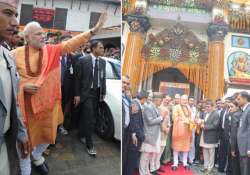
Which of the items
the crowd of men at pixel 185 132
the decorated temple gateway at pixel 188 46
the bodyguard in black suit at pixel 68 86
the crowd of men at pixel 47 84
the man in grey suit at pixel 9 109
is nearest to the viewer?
the man in grey suit at pixel 9 109

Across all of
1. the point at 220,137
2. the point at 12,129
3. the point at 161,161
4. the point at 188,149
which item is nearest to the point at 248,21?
the point at 220,137

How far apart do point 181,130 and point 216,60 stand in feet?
1.87

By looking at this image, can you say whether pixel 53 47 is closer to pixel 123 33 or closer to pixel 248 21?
pixel 123 33

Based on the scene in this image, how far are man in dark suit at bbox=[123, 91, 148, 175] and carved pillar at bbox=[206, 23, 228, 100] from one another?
531 millimetres

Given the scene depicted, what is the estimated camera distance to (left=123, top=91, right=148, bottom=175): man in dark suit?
91.6 inches

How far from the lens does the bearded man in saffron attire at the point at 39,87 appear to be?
73.4 inches

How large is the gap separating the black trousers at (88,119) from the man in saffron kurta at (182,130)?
0.63 m

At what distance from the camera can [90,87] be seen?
84.3 inches

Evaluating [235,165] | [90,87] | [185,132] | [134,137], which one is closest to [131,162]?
[134,137]

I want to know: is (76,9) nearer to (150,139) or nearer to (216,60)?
(150,139)

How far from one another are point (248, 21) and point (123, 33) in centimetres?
96

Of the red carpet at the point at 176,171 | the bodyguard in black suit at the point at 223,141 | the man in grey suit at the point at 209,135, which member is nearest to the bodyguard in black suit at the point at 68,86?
the red carpet at the point at 176,171

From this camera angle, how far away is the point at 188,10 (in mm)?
2613

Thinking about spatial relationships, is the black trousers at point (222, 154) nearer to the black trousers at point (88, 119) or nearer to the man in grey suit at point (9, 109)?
the black trousers at point (88, 119)
